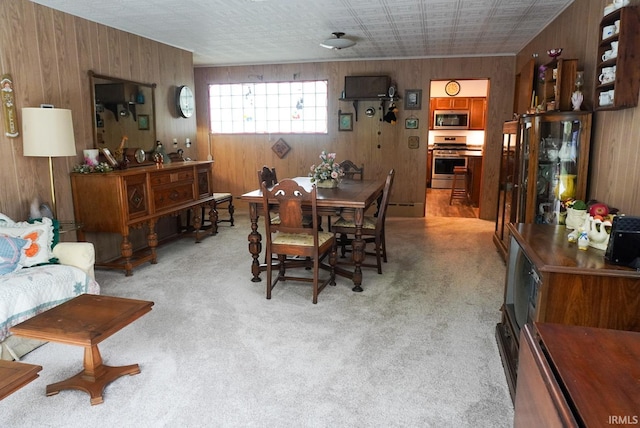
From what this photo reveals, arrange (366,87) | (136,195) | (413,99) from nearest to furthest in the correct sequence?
(136,195) → (366,87) → (413,99)

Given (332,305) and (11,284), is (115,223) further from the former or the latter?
(332,305)

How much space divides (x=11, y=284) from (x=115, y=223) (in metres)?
1.45

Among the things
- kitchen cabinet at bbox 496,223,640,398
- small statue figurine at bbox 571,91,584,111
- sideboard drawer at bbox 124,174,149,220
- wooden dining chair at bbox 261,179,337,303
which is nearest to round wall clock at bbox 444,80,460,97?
small statue figurine at bbox 571,91,584,111

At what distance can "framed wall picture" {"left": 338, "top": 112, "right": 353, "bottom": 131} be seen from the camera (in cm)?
685

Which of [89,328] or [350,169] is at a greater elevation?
[350,169]

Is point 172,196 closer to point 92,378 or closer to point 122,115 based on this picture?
point 122,115

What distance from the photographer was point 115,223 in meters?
4.01

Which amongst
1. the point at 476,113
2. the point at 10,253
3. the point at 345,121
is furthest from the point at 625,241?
the point at 476,113

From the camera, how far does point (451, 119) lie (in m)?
9.41

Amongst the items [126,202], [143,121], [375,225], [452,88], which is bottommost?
[375,225]

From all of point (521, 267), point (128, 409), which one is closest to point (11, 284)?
point (128, 409)

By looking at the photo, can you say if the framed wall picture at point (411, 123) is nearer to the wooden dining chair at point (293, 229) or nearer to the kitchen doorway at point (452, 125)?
the kitchen doorway at point (452, 125)

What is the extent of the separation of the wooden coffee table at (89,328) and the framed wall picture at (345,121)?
198 inches

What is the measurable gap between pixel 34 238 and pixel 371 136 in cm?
494
